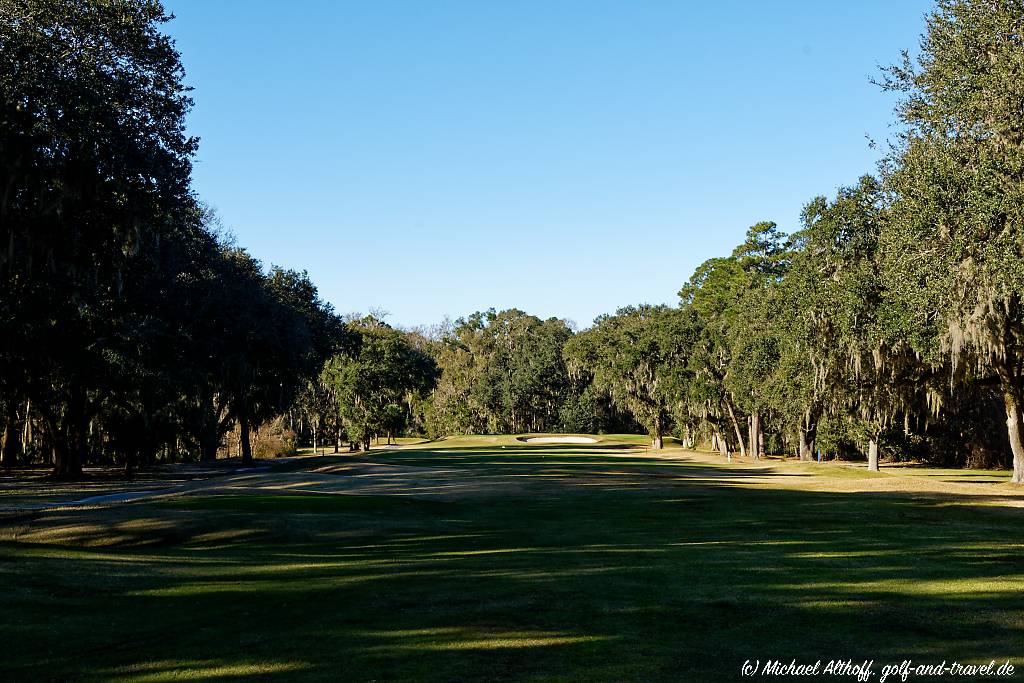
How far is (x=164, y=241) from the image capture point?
36562 mm

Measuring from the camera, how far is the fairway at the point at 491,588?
28.5 feet

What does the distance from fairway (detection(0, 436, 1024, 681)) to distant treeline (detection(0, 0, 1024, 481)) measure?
26.5 feet

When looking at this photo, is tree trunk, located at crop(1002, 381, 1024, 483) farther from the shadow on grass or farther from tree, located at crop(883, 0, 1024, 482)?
the shadow on grass

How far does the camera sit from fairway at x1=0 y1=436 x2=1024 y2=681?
8.70 metres

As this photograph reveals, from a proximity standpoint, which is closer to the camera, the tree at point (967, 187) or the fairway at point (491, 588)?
the fairway at point (491, 588)

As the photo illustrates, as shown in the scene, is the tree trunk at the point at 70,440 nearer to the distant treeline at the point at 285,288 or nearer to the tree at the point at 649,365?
the distant treeline at the point at 285,288

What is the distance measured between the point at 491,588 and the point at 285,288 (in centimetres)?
5539

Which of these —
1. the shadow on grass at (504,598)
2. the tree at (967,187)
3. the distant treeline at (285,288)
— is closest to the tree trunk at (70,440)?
the distant treeline at (285,288)

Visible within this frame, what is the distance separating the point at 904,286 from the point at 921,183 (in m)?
3.81

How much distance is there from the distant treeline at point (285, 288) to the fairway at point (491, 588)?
8078 millimetres

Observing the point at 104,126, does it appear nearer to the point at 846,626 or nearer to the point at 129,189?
the point at 129,189

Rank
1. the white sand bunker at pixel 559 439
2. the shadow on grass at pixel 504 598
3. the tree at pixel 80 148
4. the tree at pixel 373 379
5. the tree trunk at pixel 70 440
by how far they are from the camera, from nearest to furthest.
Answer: the shadow on grass at pixel 504 598 < the tree at pixel 80 148 < the tree trunk at pixel 70 440 < the tree at pixel 373 379 < the white sand bunker at pixel 559 439

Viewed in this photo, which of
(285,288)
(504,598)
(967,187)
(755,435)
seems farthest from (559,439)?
(504,598)

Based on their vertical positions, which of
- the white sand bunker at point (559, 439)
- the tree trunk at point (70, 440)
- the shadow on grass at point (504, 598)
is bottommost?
the white sand bunker at point (559, 439)
